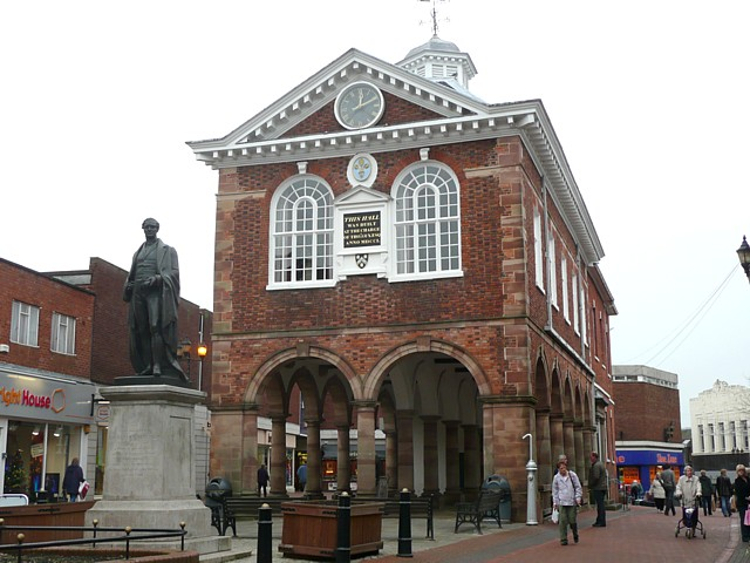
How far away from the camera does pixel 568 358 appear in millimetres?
32375

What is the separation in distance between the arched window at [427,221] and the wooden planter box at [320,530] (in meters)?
11.2

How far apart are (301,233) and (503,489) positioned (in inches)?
353

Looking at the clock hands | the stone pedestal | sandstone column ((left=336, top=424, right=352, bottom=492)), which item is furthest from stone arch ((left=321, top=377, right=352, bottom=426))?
the stone pedestal

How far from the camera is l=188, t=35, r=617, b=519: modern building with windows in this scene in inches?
959

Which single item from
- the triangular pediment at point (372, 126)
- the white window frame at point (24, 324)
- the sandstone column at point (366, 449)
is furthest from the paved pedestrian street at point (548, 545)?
the white window frame at point (24, 324)

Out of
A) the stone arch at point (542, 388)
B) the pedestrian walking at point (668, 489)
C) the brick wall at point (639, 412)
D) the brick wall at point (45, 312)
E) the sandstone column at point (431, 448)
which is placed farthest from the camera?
the brick wall at point (639, 412)

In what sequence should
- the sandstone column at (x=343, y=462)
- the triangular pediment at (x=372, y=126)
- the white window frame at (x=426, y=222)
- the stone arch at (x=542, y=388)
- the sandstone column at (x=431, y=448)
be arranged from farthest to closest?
the sandstone column at (x=431, y=448) < the sandstone column at (x=343, y=462) < the stone arch at (x=542, y=388) < the white window frame at (x=426, y=222) < the triangular pediment at (x=372, y=126)

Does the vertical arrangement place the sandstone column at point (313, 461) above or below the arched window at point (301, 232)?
below

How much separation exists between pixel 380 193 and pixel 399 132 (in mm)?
1684

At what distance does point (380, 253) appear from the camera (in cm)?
2561

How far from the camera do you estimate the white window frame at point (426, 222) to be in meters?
25.3

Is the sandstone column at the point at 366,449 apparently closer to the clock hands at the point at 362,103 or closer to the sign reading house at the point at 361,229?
the sign reading house at the point at 361,229

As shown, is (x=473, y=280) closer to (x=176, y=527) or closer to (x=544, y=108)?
(x=544, y=108)

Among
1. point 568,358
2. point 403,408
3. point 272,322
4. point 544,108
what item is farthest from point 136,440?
point 568,358
